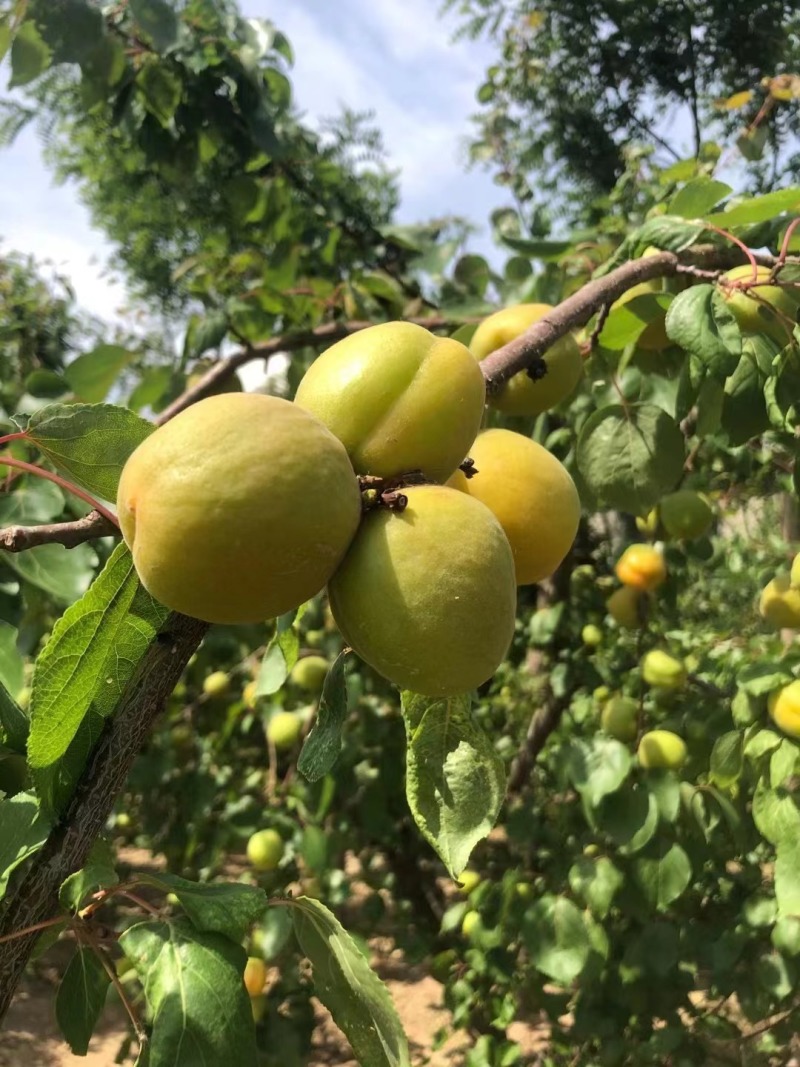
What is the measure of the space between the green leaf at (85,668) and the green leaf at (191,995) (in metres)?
0.14

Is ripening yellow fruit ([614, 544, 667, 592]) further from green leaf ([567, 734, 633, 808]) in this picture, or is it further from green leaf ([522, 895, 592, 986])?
green leaf ([522, 895, 592, 986])

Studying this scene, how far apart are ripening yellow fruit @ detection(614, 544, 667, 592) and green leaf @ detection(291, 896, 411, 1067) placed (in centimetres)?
144

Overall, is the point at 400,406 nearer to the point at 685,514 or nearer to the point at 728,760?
the point at 728,760

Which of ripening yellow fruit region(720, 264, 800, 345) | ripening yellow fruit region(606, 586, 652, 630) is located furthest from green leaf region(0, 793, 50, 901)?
ripening yellow fruit region(606, 586, 652, 630)

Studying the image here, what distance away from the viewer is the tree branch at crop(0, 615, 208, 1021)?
0.62m

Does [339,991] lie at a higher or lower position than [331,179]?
lower

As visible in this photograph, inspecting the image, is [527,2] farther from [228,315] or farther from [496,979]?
[496,979]

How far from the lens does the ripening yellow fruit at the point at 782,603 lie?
1537mm

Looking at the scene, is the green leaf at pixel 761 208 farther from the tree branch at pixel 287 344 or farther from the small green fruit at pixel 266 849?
the small green fruit at pixel 266 849

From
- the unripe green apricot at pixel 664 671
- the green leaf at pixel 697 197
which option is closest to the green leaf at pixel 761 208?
the green leaf at pixel 697 197

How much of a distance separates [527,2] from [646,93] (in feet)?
5.90

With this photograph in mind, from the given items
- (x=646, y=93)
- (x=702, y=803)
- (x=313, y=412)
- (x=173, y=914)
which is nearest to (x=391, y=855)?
(x=702, y=803)

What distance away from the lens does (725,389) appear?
3.65ft

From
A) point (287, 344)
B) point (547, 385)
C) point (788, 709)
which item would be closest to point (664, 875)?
point (788, 709)
